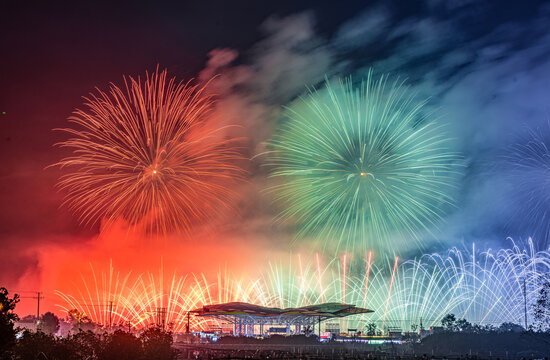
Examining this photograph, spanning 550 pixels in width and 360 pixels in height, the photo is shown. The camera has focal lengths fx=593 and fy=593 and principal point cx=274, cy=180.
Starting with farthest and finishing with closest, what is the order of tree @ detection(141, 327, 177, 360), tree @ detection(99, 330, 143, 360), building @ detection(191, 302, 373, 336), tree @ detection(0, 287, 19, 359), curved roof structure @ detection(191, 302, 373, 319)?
1. building @ detection(191, 302, 373, 336)
2. curved roof structure @ detection(191, 302, 373, 319)
3. tree @ detection(141, 327, 177, 360)
4. tree @ detection(99, 330, 143, 360)
5. tree @ detection(0, 287, 19, 359)

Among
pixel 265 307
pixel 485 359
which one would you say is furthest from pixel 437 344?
pixel 265 307

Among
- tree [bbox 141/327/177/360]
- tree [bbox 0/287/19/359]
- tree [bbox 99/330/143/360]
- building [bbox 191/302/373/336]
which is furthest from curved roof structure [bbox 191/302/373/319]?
tree [bbox 0/287/19/359]

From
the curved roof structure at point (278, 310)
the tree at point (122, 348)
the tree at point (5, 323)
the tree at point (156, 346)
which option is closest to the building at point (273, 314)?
the curved roof structure at point (278, 310)

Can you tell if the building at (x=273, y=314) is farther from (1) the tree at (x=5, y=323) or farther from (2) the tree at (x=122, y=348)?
(1) the tree at (x=5, y=323)

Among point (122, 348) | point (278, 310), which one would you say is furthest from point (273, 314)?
point (122, 348)

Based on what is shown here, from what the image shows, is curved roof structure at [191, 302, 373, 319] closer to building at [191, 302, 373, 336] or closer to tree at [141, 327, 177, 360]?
building at [191, 302, 373, 336]

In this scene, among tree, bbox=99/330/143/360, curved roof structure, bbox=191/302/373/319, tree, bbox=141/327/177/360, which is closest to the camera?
tree, bbox=99/330/143/360

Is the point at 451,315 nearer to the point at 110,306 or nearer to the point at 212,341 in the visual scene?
the point at 212,341

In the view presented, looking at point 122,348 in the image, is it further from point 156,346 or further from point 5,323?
point 5,323
